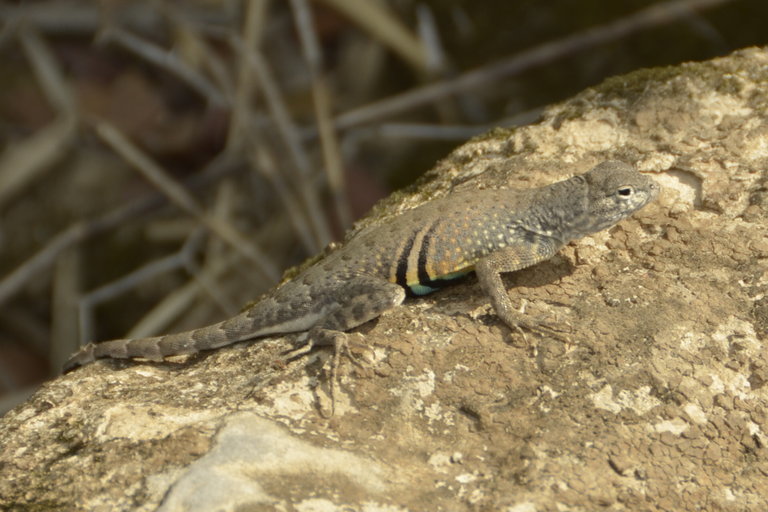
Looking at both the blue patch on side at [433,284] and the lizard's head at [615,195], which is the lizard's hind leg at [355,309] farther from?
the lizard's head at [615,195]

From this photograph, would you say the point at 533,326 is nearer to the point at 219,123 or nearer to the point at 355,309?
the point at 355,309

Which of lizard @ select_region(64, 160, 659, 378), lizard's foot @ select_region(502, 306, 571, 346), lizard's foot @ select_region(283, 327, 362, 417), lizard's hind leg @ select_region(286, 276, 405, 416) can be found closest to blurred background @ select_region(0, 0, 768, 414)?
lizard @ select_region(64, 160, 659, 378)

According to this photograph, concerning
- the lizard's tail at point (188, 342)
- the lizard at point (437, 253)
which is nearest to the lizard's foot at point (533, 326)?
the lizard at point (437, 253)

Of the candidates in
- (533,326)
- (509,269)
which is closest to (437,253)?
(509,269)

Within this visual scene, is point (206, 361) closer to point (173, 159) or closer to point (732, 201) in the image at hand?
point (732, 201)

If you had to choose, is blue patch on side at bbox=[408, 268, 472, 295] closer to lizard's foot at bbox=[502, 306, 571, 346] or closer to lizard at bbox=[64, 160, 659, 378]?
lizard at bbox=[64, 160, 659, 378]

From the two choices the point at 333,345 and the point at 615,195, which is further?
the point at 615,195
